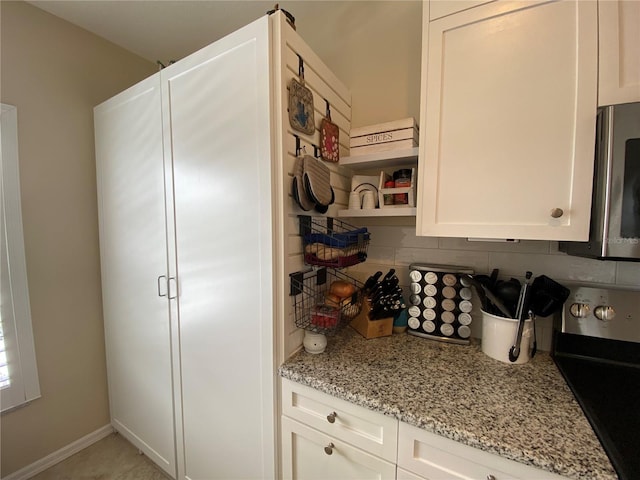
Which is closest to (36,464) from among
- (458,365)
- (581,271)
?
(458,365)

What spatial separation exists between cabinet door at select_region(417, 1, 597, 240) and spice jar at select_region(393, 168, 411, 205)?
0.59 feet

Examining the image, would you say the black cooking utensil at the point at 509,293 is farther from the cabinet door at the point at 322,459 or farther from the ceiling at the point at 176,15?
the ceiling at the point at 176,15

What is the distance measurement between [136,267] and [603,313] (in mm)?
2196

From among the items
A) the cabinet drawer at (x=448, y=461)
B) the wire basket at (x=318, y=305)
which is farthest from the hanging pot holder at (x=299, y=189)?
the cabinet drawer at (x=448, y=461)

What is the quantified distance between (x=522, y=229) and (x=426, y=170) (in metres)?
0.39

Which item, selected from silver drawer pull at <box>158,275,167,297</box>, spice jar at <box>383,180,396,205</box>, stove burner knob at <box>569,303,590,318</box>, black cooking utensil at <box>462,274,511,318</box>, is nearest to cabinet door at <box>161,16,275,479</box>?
silver drawer pull at <box>158,275,167,297</box>

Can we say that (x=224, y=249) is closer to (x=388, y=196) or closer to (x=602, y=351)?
(x=388, y=196)

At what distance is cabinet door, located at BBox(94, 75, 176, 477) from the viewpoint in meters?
1.40

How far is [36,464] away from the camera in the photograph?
1.59 meters

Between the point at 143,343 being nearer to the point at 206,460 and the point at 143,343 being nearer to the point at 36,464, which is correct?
the point at 206,460

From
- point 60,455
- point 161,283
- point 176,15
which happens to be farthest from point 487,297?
point 60,455

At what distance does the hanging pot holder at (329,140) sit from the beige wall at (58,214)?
164 cm

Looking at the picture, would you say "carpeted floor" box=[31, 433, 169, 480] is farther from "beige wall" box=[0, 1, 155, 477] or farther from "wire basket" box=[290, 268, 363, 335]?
"wire basket" box=[290, 268, 363, 335]

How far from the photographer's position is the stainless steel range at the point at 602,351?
2.63 feet
